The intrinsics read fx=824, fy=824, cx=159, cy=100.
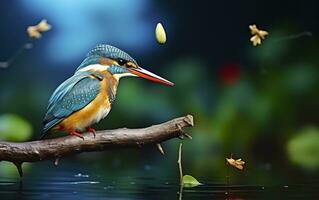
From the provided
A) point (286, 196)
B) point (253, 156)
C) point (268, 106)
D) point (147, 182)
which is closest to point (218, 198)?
point (286, 196)

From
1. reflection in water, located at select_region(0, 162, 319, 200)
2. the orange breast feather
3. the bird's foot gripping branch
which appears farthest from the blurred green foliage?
the bird's foot gripping branch

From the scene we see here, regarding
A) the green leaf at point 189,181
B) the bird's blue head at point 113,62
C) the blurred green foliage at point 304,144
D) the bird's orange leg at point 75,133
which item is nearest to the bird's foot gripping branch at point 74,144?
the bird's orange leg at point 75,133

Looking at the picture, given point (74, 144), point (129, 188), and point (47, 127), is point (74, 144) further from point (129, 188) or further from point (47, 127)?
point (129, 188)

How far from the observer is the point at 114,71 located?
3.02m

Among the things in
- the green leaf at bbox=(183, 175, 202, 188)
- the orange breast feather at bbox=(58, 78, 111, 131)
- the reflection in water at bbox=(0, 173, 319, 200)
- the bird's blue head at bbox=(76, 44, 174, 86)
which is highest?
the bird's blue head at bbox=(76, 44, 174, 86)

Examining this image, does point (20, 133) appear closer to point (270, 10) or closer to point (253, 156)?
point (253, 156)

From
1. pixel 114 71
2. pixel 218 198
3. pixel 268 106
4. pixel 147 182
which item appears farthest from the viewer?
pixel 268 106

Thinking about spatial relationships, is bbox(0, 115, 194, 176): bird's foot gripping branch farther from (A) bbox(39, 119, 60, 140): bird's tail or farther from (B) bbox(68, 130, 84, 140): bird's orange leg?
(A) bbox(39, 119, 60, 140): bird's tail

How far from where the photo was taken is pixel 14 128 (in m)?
5.16

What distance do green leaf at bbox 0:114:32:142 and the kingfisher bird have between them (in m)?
1.74

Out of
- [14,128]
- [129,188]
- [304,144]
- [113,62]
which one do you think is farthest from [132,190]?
[304,144]

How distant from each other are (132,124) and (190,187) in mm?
2726

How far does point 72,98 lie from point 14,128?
2.31m

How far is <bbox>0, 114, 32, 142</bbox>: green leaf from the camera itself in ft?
15.9
